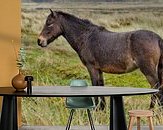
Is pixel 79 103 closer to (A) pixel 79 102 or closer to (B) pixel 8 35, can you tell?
(A) pixel 79 102

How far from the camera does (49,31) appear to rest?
5.62 meters

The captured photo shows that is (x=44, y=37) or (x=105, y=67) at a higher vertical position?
(x=44, y=37)

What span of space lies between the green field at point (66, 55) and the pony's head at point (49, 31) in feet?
0.19

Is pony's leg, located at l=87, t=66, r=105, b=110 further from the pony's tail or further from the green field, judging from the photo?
the pony's tail

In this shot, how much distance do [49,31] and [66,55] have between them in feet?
1.34

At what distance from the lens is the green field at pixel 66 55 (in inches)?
219

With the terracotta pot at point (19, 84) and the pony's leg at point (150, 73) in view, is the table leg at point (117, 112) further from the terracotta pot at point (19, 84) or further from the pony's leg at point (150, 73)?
the pony's leg at point (150, 73)

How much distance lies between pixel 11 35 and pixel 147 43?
1861 millimetres

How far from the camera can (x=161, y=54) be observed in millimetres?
5516

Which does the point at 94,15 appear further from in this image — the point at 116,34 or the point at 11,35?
the point at 11,35

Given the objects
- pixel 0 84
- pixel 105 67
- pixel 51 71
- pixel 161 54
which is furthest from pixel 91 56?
pixel 0 84

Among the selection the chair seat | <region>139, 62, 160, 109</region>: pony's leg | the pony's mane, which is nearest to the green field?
the pony's mane

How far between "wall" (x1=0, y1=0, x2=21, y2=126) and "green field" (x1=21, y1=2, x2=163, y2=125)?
0.34 feet

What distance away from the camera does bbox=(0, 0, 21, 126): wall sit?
5.48 meters
